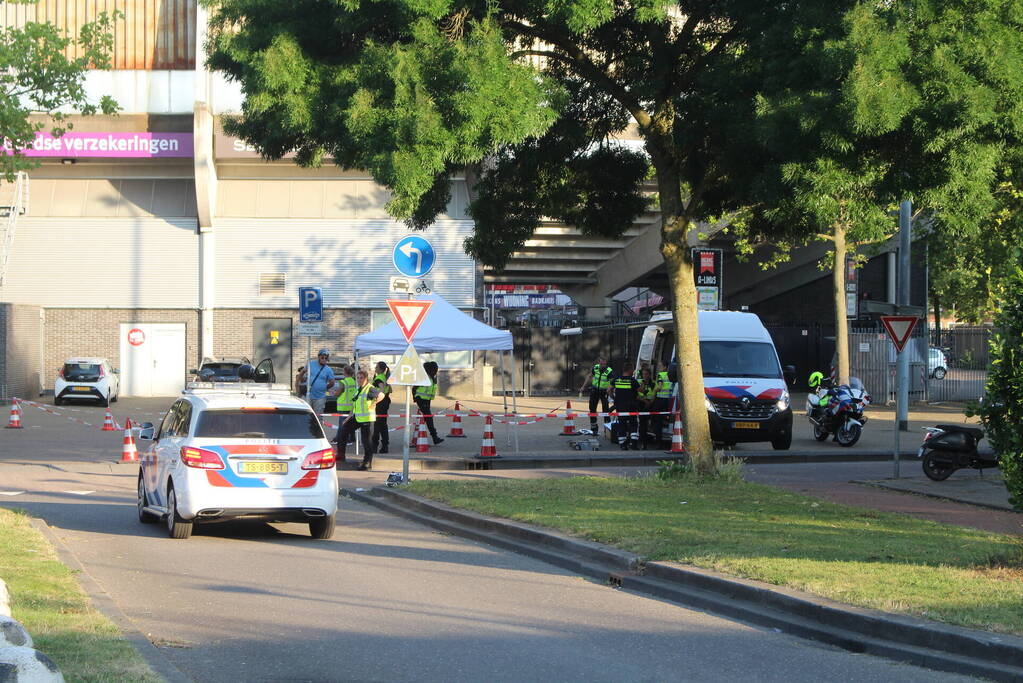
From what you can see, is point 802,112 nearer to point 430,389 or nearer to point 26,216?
point 430,389

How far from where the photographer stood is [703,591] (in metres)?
9.73

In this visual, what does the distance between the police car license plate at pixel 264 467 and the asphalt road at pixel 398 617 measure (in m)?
0.80

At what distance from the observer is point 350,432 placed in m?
21.2

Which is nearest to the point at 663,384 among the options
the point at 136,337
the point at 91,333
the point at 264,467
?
the point at 264,467

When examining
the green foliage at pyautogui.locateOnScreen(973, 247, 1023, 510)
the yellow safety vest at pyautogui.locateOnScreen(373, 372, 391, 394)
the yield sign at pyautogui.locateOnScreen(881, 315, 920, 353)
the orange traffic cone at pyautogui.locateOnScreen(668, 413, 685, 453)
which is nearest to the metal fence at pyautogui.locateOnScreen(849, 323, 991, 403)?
the orange traffic cone at pyautogui.locateOnScreen(668, 413, 685, 453)

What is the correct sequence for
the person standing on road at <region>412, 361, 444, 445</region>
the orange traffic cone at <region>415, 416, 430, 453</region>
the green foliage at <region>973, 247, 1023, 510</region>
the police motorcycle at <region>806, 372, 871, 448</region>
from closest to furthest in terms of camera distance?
the green foliage at <region>973, 247, 1023, 510</region>
the orange traffic cone at <region>415, 416, 430, 453</region>
the person standing on road at <region>412, 361, 444, 445</region>
the police motorcycle at <region>806, 372, 871, 448</region>

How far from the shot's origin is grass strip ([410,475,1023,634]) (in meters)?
8.82

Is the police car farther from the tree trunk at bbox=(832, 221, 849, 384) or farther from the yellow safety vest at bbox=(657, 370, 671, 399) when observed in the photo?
the tree trunk at bbox=(832, 221, 849, 384)

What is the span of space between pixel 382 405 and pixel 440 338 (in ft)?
7.81

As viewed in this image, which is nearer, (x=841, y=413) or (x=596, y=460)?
(x=596, y=460)

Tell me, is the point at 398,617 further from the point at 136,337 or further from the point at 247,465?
the point at 136,337

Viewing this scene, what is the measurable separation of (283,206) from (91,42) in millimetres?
13859

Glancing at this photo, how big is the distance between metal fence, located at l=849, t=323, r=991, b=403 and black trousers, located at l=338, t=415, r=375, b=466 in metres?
22.5

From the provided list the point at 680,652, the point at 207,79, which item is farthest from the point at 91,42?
the point at 680,652
